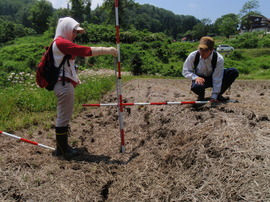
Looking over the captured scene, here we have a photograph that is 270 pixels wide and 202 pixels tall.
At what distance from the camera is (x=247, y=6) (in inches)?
1987

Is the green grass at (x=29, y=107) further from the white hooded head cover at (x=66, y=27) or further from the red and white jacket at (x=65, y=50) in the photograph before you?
the white hooded head cover at (x=66, y=27)

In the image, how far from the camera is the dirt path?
6.53 feet

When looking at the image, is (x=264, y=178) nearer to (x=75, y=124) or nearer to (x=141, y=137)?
(x=141, y=137)

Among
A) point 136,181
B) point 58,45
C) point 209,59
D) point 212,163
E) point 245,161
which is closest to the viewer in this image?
point 245,161

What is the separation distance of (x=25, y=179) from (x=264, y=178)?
2.44m

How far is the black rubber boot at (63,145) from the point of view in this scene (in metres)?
3.11

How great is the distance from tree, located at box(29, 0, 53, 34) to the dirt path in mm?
69746

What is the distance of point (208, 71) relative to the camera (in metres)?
3.98

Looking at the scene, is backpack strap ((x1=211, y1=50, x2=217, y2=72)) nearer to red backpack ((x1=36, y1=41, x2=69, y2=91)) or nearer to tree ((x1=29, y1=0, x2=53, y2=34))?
red backpack ((x1=36, y1=41, x2=69, y2=91))

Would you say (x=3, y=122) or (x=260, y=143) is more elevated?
(x=260, y=143)

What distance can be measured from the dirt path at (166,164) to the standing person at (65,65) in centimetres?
33

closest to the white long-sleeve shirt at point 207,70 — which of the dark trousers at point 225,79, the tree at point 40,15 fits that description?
the dark trousers at point 225,79

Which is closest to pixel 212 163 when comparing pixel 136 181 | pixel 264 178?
pixel 264 178

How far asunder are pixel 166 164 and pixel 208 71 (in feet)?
7.01
